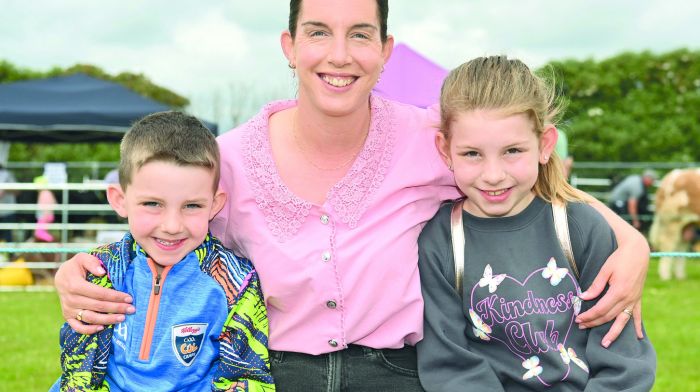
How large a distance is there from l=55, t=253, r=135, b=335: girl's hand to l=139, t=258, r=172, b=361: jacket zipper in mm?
54

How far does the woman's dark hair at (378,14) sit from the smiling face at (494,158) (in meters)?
0.39

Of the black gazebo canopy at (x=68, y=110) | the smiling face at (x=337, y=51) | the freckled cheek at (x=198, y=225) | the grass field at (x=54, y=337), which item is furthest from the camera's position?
the black gazebo canopy at (x=68, y=110)

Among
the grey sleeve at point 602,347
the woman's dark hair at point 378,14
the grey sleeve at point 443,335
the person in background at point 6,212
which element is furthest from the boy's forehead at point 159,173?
the person in background at point 6,212

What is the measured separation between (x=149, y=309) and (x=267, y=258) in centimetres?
37

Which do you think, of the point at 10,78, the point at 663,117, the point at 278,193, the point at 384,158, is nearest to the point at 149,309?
the point at 278,193

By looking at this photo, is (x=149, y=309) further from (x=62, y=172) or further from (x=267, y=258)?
(x=62, y=172)

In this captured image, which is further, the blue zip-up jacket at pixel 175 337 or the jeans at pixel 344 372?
the jeans at pixel 344 372

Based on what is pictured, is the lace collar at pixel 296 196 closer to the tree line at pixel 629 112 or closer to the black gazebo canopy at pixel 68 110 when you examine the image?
the black gazebo canopy at pixel 68 110

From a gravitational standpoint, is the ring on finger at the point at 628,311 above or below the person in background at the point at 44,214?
above

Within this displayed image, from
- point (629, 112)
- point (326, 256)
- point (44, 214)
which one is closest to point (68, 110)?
point (44, 214)

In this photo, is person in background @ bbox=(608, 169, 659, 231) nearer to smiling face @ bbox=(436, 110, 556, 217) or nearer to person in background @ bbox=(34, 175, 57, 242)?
person in background @ bbox=(34, 175, 57, 242)

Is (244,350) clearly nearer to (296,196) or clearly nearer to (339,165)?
(296,196)

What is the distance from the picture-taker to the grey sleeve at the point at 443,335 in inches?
91.2

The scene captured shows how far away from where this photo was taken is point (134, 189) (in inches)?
93.4
